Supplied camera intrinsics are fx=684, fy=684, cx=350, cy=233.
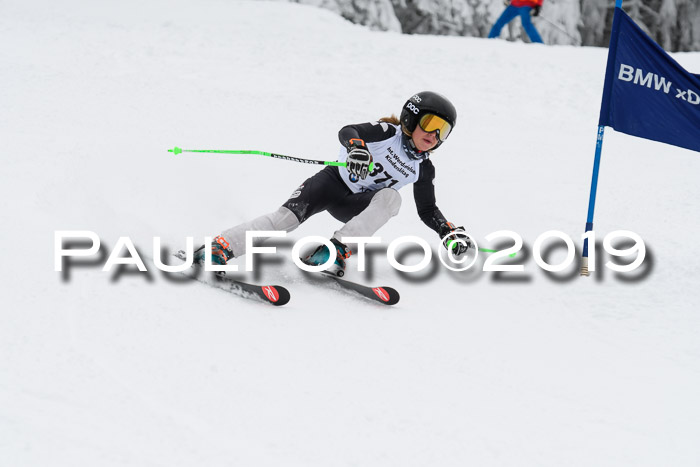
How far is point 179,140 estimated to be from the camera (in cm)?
608

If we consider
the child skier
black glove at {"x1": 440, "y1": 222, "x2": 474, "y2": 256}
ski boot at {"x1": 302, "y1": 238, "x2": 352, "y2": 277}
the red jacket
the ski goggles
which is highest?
the red jacket

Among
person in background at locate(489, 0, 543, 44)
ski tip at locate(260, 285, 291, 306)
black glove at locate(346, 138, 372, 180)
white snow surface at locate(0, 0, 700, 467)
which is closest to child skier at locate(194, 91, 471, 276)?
black glove at locate(346, 138, 372, 180)

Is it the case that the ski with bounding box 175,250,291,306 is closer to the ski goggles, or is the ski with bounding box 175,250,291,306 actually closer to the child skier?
the child skier

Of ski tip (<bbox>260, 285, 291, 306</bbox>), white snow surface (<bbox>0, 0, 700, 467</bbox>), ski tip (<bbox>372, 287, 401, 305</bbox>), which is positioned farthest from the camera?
ski tip (<bbox>372, 287, 401, 305</bbox>)

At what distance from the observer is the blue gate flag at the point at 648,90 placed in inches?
169

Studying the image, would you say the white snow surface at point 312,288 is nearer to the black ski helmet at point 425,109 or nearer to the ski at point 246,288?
the ski at point 246,288

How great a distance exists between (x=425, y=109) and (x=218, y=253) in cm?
143

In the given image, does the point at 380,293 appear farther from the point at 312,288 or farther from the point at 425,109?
the point at 425,109

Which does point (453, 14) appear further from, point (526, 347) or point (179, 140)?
point (526, 347)

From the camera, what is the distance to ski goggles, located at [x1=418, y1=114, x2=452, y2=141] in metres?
3.95

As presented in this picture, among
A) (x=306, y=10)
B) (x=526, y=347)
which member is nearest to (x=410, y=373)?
(x=526, y=347)

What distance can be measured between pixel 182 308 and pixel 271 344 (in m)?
0.46

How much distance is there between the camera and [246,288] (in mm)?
3406

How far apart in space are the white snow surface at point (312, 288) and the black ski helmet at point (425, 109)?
3.26ft
